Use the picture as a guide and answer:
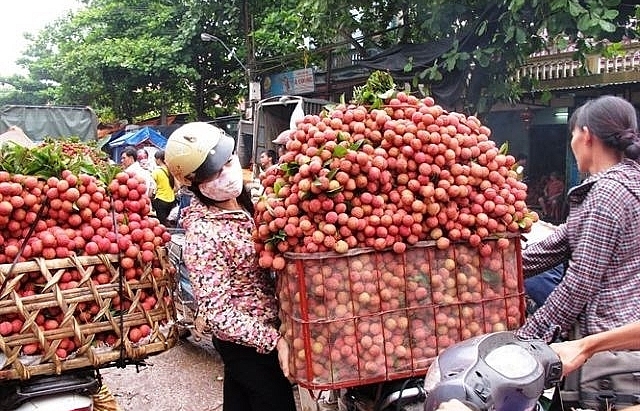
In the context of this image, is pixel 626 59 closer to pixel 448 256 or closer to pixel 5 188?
pixel 448 256

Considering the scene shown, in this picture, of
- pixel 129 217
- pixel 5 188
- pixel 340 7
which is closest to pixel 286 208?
pixel 129 217

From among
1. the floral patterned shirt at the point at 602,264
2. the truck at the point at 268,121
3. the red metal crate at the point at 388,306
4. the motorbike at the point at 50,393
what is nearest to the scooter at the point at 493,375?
the red metal crate at the point at 388,306

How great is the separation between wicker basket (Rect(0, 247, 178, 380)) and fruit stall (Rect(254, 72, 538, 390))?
54 centimetres

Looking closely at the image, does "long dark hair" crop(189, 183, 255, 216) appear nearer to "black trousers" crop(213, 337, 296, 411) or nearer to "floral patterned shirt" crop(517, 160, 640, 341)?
"black trousers" crop(213, 337, 296, 411)

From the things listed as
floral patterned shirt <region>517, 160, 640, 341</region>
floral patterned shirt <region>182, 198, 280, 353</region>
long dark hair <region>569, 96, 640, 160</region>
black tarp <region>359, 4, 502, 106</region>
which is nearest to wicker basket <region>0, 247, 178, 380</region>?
Result: floral patterned shirt <region>182, 198, 280, 353</region>

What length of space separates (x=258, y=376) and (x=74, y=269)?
84 cm

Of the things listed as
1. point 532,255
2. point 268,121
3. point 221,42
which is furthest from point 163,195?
point 221,42

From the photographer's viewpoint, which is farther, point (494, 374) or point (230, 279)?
point (230, 279)

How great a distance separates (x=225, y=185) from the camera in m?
2.38

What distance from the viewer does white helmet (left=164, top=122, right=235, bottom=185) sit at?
2.30 m

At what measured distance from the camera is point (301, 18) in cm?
1038

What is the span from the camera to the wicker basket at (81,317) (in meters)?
2.06

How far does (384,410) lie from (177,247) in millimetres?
3150

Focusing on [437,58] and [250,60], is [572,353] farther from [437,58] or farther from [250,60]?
[250,60]
